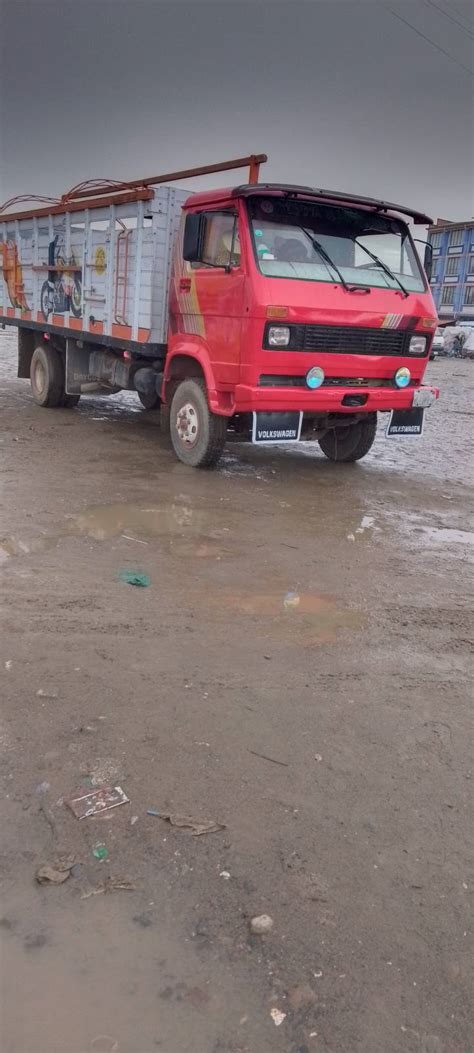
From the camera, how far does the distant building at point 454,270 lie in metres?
52.5

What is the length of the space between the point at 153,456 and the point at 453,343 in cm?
3479

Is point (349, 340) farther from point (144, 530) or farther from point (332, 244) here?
point (144, 530)

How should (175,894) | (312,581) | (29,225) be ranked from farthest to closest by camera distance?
1. (29,225)
2. (312,581)
3. (175,894)

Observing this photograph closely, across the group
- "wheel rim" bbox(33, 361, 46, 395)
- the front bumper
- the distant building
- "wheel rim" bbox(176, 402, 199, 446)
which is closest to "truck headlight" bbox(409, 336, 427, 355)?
the front bumper

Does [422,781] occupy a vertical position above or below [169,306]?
below

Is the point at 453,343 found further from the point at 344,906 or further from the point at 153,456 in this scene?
the point at 344,906

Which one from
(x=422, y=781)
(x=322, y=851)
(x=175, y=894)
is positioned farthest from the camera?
(x=422, y=781)

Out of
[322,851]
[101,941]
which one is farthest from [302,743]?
[101,941]

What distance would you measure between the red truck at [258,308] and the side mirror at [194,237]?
1 centimetres

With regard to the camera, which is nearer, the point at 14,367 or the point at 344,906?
the point at 344,906

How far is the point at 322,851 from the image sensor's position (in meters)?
2.38

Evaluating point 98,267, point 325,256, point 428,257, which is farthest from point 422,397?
point 98,267

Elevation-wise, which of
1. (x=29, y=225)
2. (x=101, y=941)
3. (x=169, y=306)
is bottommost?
(x=101, y=941)

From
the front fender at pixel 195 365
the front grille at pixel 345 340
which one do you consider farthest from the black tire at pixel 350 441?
the front fender at pixel 195 365
